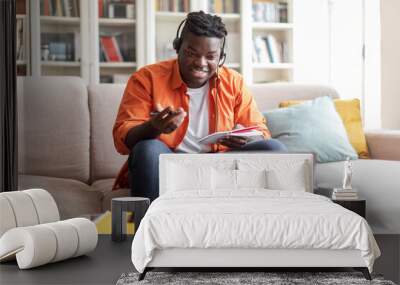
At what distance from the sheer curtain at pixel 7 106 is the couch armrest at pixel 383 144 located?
206 cm

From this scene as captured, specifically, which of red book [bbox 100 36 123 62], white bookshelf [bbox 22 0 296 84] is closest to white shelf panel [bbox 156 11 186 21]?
white bookshelf [bbox 22 0 296 84]

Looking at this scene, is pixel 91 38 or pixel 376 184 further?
pixel 91 38

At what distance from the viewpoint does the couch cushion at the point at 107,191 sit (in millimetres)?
3863

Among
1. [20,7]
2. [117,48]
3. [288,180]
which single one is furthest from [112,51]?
[288,180]

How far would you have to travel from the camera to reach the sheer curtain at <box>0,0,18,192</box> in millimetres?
4086

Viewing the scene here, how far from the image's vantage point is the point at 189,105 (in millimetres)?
3977

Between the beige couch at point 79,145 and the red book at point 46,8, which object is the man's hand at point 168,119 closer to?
the beige couch at point 79,145

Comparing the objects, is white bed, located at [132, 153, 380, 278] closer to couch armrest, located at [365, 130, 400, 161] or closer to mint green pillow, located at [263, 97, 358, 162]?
mint green pillow, located at [263, 97, 358, 162]

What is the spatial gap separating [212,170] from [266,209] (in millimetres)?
777

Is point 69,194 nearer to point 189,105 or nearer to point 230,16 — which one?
point 189,105

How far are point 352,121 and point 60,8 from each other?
2.13 meters

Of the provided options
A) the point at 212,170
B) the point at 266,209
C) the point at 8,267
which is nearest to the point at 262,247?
the point at 266,209

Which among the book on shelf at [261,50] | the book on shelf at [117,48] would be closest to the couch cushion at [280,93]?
the book on shelf at [261,50]

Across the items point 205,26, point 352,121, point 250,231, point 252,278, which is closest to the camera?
point 250,231
